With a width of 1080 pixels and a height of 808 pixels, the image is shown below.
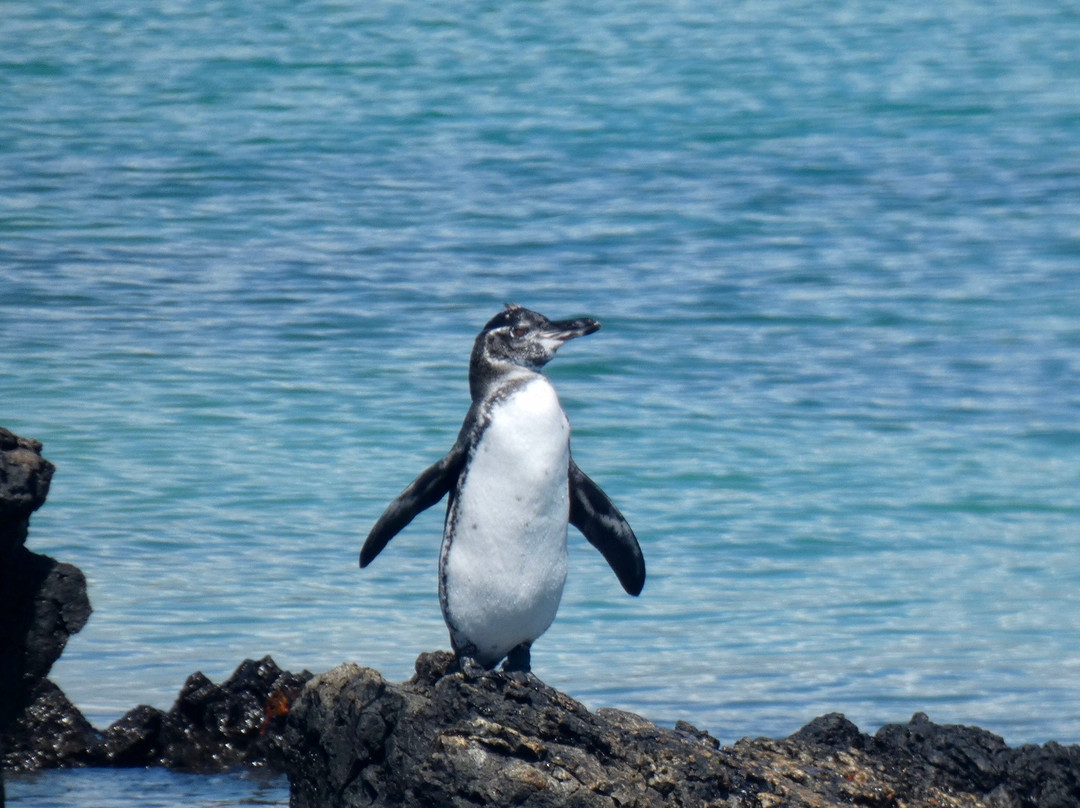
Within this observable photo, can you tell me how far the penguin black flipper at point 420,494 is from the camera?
4.62 meters

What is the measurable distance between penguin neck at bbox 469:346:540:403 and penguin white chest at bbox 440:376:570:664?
0.21ft

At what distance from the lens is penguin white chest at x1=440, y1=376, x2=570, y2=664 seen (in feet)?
→ 14.7

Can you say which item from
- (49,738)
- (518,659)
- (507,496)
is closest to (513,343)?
(507,496)

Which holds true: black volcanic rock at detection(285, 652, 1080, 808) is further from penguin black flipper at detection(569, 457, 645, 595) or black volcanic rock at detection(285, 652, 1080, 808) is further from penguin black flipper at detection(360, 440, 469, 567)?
penguin black flipper at detection(569, 457, 645, 595)

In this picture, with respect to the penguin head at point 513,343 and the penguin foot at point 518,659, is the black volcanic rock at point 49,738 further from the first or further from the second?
the penguin head at point 513,343

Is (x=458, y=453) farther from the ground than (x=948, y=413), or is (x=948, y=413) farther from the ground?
(x=458, y=453)

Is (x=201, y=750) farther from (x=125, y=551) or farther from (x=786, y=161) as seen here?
(x=786, y=161)

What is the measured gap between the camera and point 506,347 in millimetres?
4637

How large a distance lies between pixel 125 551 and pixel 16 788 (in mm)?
3285

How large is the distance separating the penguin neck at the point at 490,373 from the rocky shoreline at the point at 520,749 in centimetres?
78

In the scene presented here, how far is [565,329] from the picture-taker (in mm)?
4672

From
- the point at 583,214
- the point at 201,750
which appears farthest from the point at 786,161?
the point at 201,750

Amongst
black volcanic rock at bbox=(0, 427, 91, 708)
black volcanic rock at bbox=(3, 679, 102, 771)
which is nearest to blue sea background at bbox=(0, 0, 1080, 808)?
black volcanic rock at bbox=(3, 679, 102, 771)

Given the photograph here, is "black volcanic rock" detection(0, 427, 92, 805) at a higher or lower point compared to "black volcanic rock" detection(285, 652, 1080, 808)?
lower
